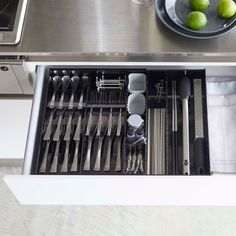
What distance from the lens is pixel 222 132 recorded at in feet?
3.64

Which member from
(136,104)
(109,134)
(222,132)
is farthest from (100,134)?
(222,132)

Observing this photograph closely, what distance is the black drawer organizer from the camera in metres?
1.03

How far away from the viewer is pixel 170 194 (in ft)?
3.44

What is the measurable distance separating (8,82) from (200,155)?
1.97 ft

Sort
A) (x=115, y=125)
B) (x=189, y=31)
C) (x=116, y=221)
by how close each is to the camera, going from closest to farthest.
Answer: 1. (x=189, y=31)
2. (x=115, y=125)
3. (x=116, y=221)

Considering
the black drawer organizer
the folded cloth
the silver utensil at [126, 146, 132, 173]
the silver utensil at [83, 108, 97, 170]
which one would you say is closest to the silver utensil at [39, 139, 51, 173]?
the black drawer organizer

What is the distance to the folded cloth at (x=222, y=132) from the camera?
1.07 metres

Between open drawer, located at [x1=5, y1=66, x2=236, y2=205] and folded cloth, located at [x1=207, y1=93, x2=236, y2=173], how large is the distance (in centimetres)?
8

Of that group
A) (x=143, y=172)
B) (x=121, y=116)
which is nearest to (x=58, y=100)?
(x=121, y=116)

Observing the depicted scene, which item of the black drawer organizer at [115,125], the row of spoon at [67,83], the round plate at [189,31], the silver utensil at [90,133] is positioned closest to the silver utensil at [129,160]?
the black drawer organizer at [115,125]

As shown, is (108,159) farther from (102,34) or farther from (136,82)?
(102,34)

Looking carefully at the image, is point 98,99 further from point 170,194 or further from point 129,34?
point 170,194

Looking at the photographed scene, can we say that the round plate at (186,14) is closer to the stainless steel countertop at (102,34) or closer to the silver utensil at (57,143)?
the stainless steel countertop at (102,34)

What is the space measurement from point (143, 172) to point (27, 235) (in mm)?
579
